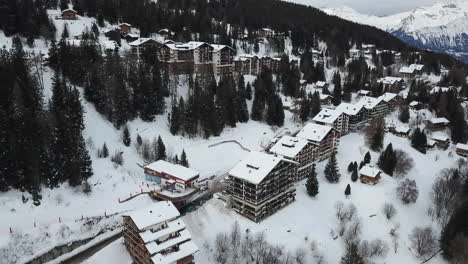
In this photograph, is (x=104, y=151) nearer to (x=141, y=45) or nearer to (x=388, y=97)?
(x=141, y=45)

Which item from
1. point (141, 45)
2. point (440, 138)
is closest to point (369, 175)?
point (440, 138)

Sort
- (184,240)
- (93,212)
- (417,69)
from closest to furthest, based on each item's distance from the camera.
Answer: (184,240), (93,212), (417,69)

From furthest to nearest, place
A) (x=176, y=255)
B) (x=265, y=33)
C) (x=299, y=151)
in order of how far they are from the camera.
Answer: (x=265, y=33) → (x=299, y=151) → (x=176, y=255)

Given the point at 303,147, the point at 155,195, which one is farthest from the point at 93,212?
the point at 303,147

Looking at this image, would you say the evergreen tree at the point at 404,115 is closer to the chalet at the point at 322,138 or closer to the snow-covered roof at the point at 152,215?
the chalet at the point at 322,138

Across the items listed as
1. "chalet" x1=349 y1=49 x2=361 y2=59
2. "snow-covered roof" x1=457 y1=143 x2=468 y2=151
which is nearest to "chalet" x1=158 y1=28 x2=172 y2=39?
"chalet" x1=349 y1=49 x2=361 y2=59

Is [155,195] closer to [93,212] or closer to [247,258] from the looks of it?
[93,212]
